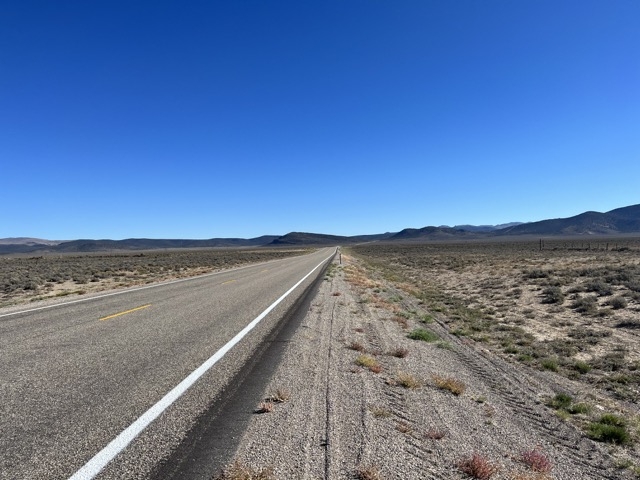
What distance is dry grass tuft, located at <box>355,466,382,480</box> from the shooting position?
367 cm

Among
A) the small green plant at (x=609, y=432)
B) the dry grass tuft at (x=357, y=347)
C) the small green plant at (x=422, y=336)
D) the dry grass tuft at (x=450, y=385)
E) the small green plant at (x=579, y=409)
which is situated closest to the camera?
the small green plant at (x=609, y=432)

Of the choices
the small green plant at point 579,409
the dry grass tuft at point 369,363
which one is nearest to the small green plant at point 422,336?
the dry grass tuft at point 369,363

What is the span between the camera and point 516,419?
17.8 feet

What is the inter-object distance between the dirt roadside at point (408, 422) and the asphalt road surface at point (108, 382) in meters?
0.94

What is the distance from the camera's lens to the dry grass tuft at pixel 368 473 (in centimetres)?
367

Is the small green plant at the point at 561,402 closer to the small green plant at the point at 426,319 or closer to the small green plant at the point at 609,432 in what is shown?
the small green plant at the point at 609,432

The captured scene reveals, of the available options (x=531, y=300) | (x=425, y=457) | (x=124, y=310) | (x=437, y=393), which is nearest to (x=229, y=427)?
(x=425, y=457)

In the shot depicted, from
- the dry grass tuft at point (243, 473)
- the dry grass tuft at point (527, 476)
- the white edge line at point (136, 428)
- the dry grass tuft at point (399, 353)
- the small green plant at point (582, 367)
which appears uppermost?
the white edge line at point (136, 428)

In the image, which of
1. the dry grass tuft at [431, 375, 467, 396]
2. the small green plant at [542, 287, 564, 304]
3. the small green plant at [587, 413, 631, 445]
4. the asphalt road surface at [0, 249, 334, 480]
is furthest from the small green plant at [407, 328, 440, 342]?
the small green plant at [542, 287, 564, 304]

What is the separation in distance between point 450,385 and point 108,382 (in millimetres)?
5011

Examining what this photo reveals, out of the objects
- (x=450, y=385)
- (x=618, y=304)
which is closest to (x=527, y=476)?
(x=450, y=385)

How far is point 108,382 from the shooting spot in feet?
19.5

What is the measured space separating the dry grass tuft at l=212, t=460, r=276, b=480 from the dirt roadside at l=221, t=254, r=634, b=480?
0.06 feet

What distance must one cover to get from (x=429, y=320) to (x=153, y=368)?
9.31 m
